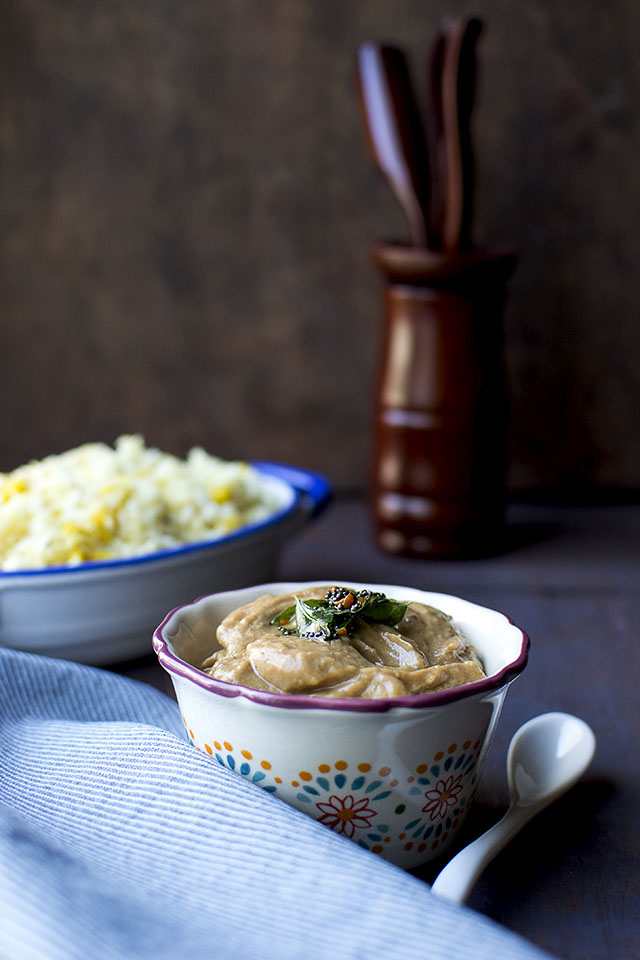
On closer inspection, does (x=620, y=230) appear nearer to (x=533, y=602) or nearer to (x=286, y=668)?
(x=533, y=602)

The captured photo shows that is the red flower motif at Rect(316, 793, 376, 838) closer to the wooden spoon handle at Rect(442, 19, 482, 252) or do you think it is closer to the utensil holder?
the utensil holder

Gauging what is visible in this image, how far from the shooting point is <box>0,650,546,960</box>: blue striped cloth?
0.49 meters

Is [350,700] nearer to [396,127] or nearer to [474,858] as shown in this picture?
[474,858]

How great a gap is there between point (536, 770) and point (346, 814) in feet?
0.53

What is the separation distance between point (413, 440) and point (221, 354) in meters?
0.43

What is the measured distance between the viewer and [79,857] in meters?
0.59

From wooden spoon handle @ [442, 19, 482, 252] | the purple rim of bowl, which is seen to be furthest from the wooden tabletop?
wooden spoon handle @ [442, 19, 482, 252]

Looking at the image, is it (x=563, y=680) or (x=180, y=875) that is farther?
(x=563, y=680)

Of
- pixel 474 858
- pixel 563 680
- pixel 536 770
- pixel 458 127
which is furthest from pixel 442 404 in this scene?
pixel 474 858

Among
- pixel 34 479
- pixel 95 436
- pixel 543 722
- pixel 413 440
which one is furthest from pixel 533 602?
pixel 95 436

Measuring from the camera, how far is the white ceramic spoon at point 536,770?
64cm

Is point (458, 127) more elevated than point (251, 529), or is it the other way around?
point (458, 127)

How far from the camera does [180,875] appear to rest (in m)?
0.57

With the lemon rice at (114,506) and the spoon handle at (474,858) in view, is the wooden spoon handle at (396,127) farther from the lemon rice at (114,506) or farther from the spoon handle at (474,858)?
the spoon handle at (474,858)
